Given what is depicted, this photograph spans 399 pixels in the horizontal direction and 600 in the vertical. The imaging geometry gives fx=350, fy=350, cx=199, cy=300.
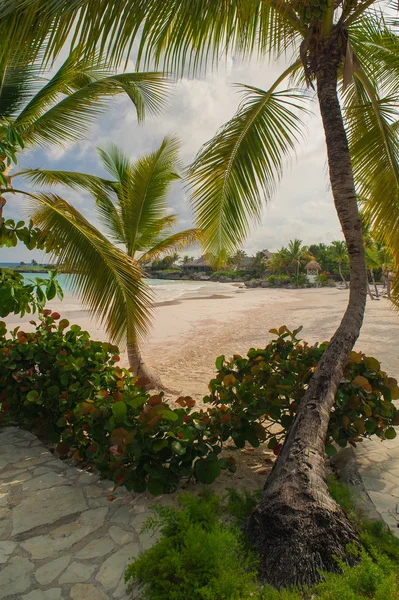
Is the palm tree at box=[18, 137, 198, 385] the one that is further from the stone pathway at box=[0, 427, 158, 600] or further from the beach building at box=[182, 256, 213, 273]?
the beach building at box=[182, 256, 213, 273]

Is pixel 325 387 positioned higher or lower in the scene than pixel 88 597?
higher

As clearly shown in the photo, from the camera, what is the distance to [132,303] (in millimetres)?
4004

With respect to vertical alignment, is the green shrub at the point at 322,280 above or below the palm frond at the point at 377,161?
below

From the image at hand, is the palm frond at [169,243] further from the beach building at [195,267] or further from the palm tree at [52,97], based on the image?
the beach building at [195,267]

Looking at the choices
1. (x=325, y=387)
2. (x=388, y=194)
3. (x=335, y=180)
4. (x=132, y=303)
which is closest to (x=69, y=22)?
(x=335, y=180)

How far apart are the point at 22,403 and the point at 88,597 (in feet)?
7.47

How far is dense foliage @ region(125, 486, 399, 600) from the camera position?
1634mm

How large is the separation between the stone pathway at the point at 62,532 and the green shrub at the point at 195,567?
0.19 m

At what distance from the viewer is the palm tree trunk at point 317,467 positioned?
183 cm

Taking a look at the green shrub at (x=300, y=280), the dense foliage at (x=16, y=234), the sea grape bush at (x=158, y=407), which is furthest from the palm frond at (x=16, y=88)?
the green shrub at (x=300, y=280)

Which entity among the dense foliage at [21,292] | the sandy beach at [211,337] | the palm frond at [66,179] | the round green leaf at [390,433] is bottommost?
the sandy beach at [211,337]

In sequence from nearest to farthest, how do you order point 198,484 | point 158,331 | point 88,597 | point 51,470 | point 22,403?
point 88,597 < point 198,484 < point 51,470 < point 22,403 < point 158,331

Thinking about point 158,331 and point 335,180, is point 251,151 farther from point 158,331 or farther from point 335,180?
point 158,331

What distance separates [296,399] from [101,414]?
63.7 inches
